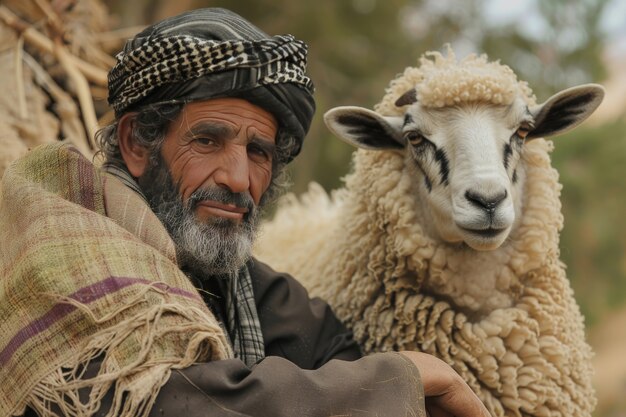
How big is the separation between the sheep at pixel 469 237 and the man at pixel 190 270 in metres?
0.30

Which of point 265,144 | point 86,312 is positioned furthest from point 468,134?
point 86,312

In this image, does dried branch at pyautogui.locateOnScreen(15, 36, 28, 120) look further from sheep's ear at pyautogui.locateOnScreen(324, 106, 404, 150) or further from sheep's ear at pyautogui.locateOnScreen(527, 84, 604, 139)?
sheep's ear at pyautogui.locateOnScreen(527, 84, 604, 139)

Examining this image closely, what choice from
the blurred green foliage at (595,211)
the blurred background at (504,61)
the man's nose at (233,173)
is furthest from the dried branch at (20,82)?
the blurred green foliage at (595,211)

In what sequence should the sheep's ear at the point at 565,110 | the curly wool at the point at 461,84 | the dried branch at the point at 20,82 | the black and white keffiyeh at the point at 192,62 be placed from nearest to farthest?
the black and white keffiyeh at the point at 192,62, the curly wool at the point at 461,84, the sheep's ear at the point at 565,110, the dried branch at the point at 20,82

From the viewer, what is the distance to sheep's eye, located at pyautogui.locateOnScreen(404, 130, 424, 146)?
126 inches

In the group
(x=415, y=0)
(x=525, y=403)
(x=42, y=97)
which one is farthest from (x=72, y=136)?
(x=415, y=0)

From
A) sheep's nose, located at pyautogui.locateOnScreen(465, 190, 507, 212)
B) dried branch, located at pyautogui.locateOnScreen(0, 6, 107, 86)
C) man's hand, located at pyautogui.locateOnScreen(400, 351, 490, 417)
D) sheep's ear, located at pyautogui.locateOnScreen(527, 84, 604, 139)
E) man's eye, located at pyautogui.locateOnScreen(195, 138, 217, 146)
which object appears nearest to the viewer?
man's hand, located at pyautogui.locateOnScreen(400, 351, 490, 417)

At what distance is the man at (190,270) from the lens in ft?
6.79

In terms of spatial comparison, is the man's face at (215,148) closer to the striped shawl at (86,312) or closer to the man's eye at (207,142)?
the man's eye at (207,142)

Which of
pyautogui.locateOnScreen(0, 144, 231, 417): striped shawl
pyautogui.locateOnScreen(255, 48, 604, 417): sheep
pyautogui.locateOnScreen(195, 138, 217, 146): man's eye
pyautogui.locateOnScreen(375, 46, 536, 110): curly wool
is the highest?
pyautogui.locateOnScreen(375, 46, 536, 110): curly wool

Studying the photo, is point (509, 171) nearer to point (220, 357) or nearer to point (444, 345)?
point (444, 345)

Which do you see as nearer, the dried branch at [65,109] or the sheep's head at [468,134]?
the sheep's head at [468,134]

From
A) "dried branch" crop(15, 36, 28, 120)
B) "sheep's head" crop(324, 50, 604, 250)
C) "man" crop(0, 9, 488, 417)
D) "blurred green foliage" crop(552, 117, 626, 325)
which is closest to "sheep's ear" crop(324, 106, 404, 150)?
"sheep's head" crop(324, 50, 604, 250)

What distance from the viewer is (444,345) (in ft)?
9.93
